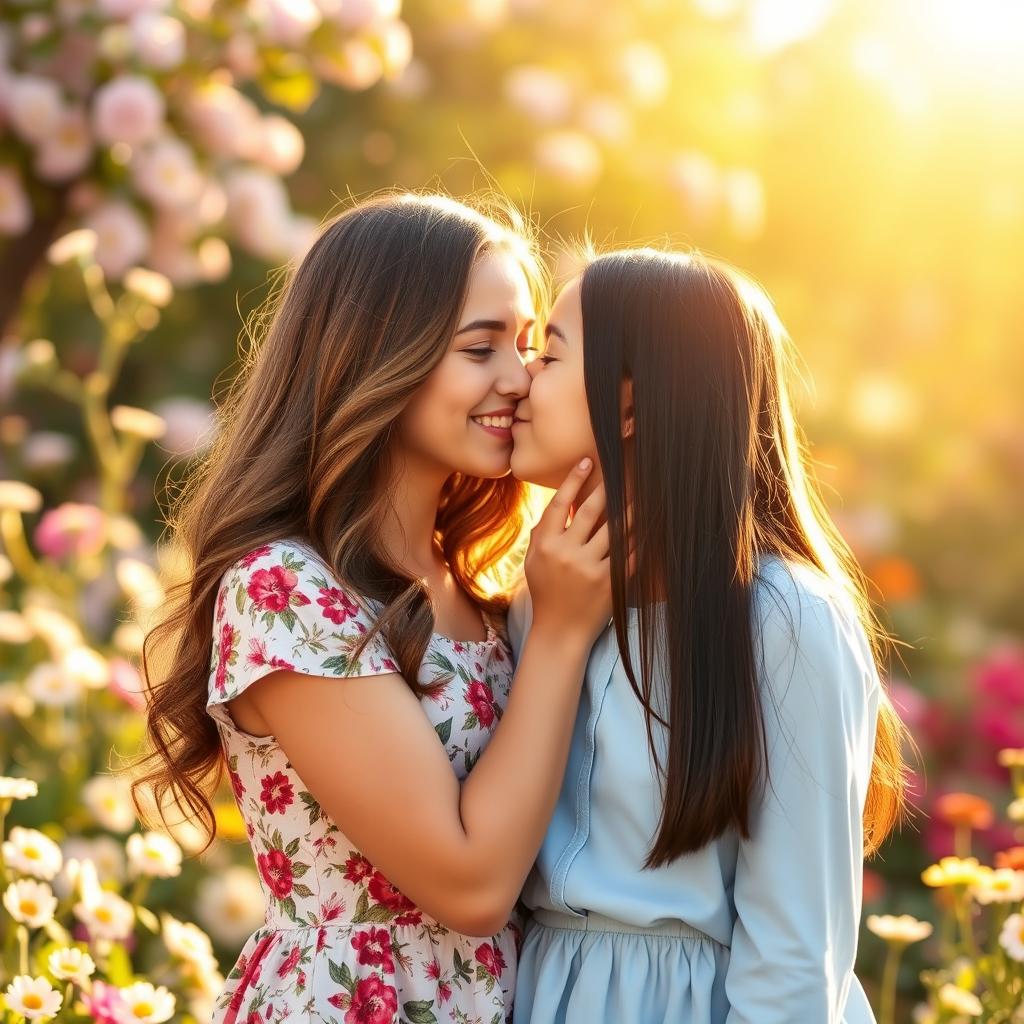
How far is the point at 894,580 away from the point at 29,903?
142 inches

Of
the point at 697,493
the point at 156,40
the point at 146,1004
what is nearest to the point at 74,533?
the point at 156,40

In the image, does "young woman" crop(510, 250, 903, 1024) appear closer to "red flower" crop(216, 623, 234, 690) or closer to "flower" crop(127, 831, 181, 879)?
"red flower" crop(216, 623, 234, 690)

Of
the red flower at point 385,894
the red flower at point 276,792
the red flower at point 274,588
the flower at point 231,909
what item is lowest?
the flower at point 231,909

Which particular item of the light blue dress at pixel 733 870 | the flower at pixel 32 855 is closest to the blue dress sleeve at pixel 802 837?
the light blue dress at pixel 733 870

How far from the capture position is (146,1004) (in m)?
1.87

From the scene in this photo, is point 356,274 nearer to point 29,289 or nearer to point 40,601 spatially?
point 40,601

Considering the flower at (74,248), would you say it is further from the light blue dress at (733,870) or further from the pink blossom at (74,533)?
the light blue dress at (733,870)

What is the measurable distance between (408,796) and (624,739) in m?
0.29

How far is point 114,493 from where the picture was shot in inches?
132

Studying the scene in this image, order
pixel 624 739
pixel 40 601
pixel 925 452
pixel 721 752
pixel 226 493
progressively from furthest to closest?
pixel 925 452 < pixel 40 601 < pixel 226 493 < pixel 624 739 < pixel 721 752

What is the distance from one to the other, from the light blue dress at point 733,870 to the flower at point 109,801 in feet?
4.02

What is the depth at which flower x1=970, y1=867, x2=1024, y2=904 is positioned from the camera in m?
1.95

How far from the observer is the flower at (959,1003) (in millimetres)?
1939

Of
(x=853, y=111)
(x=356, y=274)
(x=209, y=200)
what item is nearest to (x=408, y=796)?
(x=356, y=274)
